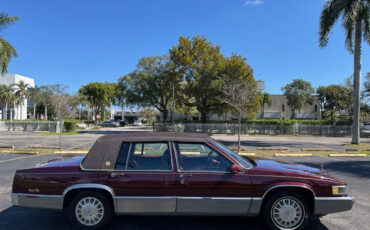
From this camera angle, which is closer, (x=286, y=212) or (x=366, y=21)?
(x=286, y=212)

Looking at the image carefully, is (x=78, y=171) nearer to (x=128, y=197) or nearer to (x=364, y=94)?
(x=128, y=197)

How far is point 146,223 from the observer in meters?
4.12

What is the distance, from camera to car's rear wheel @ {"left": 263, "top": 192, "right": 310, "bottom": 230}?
3770 mm

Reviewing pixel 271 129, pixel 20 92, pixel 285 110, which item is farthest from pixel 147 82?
pixel 20 92

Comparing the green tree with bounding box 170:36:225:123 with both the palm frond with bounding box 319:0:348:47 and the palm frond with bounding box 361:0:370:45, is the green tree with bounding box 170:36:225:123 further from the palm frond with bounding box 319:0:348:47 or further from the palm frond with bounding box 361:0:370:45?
the palm frond with bounding box 361:0:370:45

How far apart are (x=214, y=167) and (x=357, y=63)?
18846 millimetres

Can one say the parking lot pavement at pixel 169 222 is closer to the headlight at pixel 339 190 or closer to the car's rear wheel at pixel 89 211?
the car's rear wheel at pixel 89 211

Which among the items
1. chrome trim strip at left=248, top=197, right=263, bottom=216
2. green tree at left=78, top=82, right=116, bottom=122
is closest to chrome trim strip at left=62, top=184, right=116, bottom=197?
chrome trim strip at left=248, top=197, right=263, bottom=216

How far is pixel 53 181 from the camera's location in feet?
12.4

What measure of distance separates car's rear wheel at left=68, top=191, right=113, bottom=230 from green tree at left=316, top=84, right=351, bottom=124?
37862 millimetres

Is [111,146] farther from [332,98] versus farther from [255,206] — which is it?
[332,98]

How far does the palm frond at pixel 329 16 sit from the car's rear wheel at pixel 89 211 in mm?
19773

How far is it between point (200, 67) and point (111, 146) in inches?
1050

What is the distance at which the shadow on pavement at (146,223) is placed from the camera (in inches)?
156
